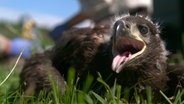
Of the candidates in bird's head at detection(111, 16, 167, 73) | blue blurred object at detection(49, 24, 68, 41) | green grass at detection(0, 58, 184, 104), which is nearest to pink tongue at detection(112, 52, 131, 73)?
bird's head at detection(111, 16, 167, 73)

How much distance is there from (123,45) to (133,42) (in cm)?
7

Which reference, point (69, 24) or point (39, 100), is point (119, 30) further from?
point (69, 24)

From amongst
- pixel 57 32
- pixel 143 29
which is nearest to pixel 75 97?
pixel 143 29

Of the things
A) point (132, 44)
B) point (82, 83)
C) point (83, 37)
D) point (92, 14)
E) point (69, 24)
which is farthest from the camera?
point (69, 24)

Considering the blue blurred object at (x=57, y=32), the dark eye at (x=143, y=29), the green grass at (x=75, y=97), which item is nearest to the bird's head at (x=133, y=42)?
the dark eye at (x=143, y=29)

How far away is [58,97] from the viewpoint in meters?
2.54

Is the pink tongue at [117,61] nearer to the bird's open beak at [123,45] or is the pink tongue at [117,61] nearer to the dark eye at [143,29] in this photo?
the bird's open beak at [123,45]

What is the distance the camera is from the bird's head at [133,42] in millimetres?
2713

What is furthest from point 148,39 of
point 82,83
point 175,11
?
point 175,11

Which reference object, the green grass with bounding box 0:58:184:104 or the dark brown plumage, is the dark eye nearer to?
the dark brown plumage

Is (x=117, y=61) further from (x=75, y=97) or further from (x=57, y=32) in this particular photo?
(x=57, y=32)

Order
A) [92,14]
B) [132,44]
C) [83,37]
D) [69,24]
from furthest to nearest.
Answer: [69,24]
[92,14]
[83,37]
[132,44]

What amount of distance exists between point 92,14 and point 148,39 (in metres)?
2.72

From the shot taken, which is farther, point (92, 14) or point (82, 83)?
point (92, 14)
